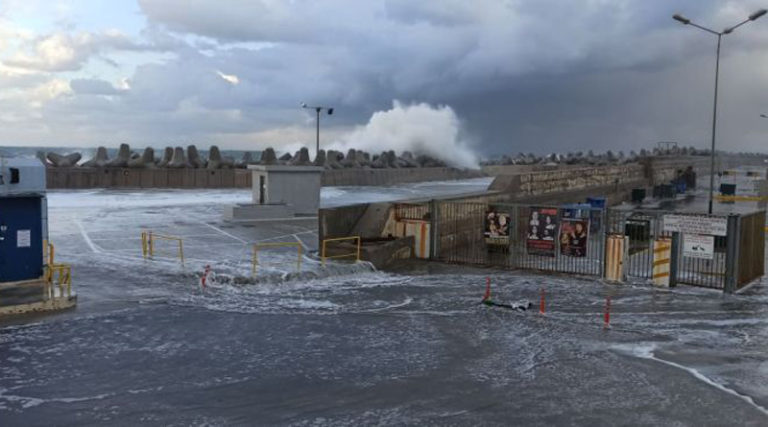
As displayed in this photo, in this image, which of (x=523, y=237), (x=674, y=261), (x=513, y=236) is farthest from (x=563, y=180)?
(x=674, y=261)

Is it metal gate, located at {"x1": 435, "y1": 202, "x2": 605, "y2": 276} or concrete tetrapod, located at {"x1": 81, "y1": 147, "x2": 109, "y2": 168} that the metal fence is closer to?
metal gate, located at {"x1": 435, "y1": 202, "x2": 605, "y2": 276}

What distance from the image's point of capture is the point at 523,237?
75.9 ft

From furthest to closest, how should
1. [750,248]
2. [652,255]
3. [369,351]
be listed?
[652,255], [750,248], [369,351]

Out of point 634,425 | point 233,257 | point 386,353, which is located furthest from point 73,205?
point 634,425

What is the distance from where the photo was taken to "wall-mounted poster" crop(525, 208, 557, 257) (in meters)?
20.3

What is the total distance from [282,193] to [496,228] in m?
12.0

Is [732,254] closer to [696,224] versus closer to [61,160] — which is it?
[696,224]

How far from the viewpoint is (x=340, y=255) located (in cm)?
2059

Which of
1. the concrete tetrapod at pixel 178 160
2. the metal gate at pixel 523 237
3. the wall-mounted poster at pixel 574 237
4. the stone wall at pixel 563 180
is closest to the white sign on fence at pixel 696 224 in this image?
the metal gate at pixel 523 237

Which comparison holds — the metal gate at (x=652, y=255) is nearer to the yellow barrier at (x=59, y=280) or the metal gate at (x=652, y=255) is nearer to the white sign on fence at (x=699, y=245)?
the white sign on fence at (x=699, y=245)

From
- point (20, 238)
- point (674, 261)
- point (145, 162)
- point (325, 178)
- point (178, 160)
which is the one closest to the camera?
point (20, 238)

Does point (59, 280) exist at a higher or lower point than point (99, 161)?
lower

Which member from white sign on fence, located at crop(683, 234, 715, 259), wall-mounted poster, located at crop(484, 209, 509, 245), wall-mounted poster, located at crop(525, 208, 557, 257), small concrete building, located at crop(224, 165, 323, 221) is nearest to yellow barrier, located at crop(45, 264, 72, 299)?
wall-mounted poster, located at crop(484, 209, 509, 245)

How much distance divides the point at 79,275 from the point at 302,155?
42601mm
